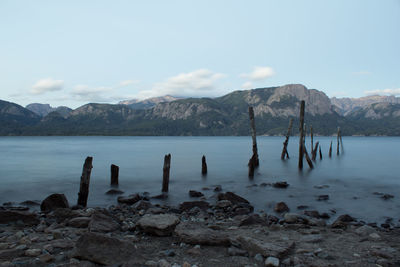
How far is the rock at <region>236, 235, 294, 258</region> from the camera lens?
24.1ft

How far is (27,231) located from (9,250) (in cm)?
277

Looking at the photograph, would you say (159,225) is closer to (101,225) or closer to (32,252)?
(101,225)

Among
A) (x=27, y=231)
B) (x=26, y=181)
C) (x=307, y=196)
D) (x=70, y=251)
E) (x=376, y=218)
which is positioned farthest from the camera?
(x=26, y=181)

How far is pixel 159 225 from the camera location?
Result: 29.9 ft

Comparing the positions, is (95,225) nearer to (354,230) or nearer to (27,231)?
(27,231)

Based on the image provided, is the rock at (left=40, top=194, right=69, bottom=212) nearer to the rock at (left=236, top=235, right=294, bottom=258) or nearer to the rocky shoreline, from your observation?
the rocky shoreline

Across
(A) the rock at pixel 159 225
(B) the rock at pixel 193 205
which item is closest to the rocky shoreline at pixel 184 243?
(A) the rock at pixel 159 225

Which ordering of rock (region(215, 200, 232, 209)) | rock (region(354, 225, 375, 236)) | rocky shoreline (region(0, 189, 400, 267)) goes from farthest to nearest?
rock (region(215, 200, 232, 209)) < rock (region(354, 225, 375, 236)) < rocky shoreline (region(0, 189, 400, 267))

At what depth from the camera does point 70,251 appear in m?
7.41

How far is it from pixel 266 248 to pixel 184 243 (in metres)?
2.33

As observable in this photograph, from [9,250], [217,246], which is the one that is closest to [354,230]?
[217,246]

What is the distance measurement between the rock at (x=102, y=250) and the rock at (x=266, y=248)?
288 cm

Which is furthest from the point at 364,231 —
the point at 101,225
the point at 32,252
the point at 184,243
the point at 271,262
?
the point at 32,252

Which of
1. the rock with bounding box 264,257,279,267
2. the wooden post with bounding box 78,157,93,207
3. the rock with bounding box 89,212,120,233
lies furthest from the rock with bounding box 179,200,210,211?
the rock with bounding box 264,257,279,267
